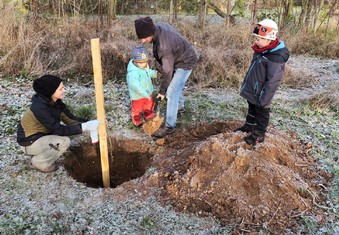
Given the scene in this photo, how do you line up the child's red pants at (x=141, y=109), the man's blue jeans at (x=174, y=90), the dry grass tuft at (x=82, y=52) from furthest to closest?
1. the dry grass tuft at (x=82, y=52)
2. the child's red pants at (x=141, y=109)
3. the man's blue jeans at (x=174, y=90)

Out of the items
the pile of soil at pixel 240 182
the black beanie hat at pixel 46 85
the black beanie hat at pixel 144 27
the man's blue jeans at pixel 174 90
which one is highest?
the black beanie hat at pixel 144 27

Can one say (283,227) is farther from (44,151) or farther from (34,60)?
(34,60)

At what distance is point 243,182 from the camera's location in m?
3.34

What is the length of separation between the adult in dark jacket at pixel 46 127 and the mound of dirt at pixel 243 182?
1.10 meters

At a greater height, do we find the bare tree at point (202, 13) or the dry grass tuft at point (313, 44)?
the bare tree at point (202, 13)

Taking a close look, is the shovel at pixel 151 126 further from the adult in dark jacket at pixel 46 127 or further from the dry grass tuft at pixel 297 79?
the dry grass tuft at pixel 297 79

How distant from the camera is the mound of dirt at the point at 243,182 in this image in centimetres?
308

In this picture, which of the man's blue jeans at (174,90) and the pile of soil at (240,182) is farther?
the man's blue jeans at (174,90)

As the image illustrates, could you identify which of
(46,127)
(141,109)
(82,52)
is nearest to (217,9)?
(82,52)

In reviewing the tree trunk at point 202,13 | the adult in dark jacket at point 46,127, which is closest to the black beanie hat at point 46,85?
the adult in dark jacket at point 46,127

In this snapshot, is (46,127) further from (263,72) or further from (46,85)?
(263,72)

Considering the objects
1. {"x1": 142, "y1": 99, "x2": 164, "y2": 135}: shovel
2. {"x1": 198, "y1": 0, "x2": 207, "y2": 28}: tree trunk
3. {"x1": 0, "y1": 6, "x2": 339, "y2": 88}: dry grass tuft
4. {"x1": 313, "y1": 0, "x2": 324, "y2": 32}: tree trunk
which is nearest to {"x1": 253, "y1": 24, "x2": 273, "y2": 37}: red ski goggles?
{"x1": 142, "y1": 99, "x2": 164, "y2": 135}: shovel

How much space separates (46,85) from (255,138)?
2502 mm

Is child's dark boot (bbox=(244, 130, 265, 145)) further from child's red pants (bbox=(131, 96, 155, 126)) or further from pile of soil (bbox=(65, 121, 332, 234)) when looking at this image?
child's red pants (bbox=(131, 96, 155, 126))
